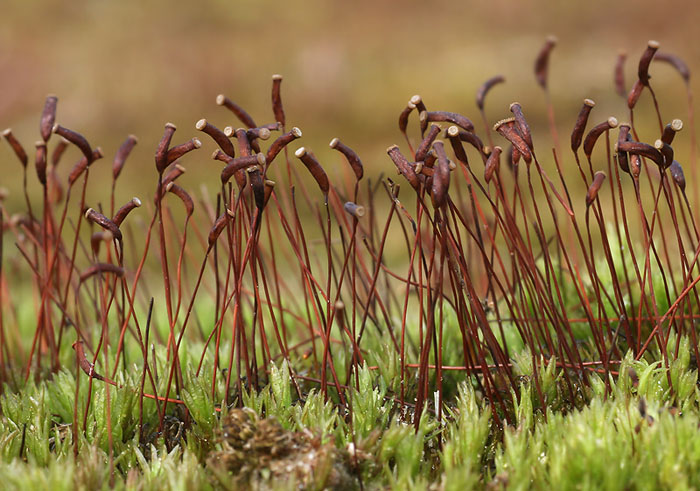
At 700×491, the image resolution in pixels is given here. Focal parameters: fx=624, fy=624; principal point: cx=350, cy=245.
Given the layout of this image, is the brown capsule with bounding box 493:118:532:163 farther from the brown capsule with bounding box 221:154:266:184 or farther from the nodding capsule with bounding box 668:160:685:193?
the brown capsule with bounding box 221:154:266:184

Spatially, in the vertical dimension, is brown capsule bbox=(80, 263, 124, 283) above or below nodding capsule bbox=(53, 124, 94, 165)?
below

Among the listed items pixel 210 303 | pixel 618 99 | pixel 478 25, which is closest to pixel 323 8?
pixel 478 25

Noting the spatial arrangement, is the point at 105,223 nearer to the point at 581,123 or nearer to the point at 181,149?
the point at 181,149

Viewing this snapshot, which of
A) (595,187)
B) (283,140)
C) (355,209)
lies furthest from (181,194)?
(595,187)

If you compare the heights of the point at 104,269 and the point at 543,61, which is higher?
the point at 543,61

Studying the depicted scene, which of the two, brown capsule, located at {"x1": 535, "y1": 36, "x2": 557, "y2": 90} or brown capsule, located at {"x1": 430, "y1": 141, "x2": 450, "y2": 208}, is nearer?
brown capsule, located at {"x1": 430, "y1": 141, "x2": 450, "y2": 208}

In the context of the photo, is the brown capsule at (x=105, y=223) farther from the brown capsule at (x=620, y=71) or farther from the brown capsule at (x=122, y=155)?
the brown capsule at (x=620, y=71)

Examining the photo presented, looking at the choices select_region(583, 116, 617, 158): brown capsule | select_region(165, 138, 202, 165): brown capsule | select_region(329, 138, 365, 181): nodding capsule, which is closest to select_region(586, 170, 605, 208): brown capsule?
select_region(583, 116, 617, 158): brown capsule
